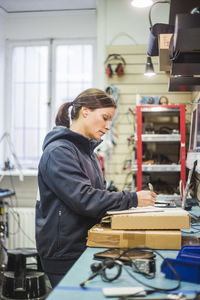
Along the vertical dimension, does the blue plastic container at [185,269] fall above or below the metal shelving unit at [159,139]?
below

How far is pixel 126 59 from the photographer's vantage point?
15.3 ft

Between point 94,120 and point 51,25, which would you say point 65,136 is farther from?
point 51,25

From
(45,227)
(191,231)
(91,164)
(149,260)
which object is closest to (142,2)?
(91,164)

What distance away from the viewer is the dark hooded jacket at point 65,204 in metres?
1.81

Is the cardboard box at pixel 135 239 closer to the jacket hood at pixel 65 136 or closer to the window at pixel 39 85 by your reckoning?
the jacket hood at pixel 65 136

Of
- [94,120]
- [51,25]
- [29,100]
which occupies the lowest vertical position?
[94,120]

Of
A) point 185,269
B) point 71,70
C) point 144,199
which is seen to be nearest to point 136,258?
point 185,269

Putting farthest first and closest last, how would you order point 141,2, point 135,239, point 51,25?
point 51,25 → point 141,2 → point 135,239

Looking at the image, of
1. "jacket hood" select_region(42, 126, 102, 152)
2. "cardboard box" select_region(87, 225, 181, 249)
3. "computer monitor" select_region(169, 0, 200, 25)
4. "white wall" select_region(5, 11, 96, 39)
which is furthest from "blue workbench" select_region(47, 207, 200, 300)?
"white wall" select_region(5, 11, 96, 39)

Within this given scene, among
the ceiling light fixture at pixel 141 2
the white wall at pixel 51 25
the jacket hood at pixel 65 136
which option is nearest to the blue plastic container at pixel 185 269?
the jacket hood at pixel 65 136

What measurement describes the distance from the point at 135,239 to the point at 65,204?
37 centimetres

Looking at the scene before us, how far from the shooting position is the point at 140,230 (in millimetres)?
1842

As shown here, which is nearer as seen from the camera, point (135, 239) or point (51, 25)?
point (135, 239)

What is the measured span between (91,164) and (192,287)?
994 mm
